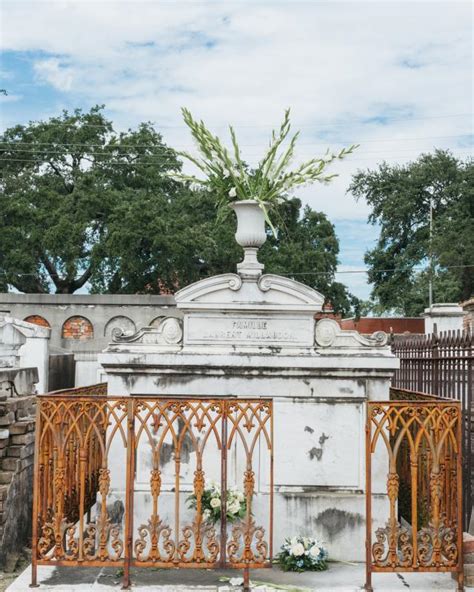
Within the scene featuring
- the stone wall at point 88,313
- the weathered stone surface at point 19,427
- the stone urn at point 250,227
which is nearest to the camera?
the stone urn at point 250,227

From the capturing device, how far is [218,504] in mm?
5734

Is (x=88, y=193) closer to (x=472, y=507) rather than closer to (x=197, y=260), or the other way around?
(x=197, y=260)

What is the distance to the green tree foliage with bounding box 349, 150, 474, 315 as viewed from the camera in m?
37.3

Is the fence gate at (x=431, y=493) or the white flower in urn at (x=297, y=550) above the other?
the fence gate at (x=431, y=493)

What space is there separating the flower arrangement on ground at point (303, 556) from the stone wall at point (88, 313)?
15677 mm

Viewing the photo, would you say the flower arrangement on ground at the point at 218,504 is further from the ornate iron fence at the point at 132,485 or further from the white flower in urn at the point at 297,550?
the white flower in urn at the point at 297,550

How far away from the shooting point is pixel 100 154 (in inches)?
1150

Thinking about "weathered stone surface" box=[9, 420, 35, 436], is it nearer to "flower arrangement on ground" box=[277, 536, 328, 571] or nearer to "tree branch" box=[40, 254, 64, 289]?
"flower arrangement on ground" box=[277, 536, 328, 571]

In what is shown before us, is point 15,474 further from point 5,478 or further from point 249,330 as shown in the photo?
point 249,330

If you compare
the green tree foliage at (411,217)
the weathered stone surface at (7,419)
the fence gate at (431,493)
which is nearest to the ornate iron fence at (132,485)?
the fence gate at (431,493)

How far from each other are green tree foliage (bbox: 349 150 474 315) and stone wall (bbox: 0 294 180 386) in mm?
19184

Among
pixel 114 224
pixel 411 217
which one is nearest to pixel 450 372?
pixel 114 224

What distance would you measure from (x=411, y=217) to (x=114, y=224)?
20421 mm

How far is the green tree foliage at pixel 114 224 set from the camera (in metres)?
25.6
